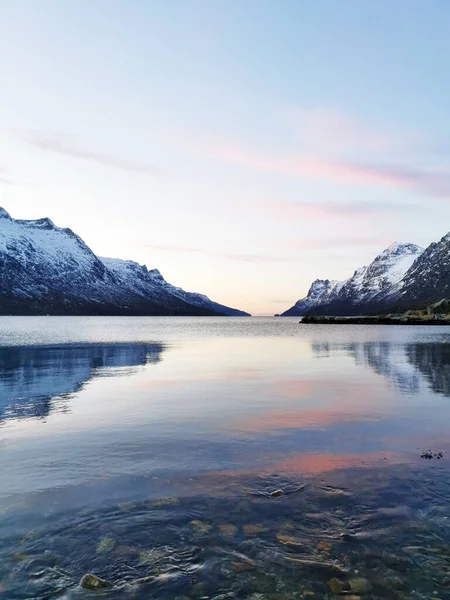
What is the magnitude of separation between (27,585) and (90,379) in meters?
31.5

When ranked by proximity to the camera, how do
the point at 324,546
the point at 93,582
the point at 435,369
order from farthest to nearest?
the point at 435,369, the point at 324,546, the point at 93,582

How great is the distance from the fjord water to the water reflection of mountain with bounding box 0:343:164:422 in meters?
0.38

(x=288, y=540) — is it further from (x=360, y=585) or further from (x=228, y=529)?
(x=360, y=585)

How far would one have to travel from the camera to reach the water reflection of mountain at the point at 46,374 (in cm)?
2839

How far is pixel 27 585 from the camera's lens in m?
9.47

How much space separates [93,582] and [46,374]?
3592 cm

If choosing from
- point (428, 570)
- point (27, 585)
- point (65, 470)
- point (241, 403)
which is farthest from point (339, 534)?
point (241, 403)

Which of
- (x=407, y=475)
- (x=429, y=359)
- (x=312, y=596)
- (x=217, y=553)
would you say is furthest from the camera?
(x=429, y=359)

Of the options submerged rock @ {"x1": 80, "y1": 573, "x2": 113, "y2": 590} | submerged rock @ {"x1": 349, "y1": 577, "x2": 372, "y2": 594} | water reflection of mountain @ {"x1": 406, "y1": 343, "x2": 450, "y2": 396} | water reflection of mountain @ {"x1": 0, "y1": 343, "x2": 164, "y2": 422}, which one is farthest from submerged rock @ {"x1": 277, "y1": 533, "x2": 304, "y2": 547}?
water reflection of mountain @ {"x1": 406, "y1": 343, "x2": 450, "y2": 396}

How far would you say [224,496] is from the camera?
14.0 metres

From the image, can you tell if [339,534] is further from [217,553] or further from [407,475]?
[407,475]

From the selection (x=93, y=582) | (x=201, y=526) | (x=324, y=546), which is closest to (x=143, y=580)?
(x=93, y=582)

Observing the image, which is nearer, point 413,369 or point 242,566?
point 242,566

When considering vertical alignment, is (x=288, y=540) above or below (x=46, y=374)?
below
